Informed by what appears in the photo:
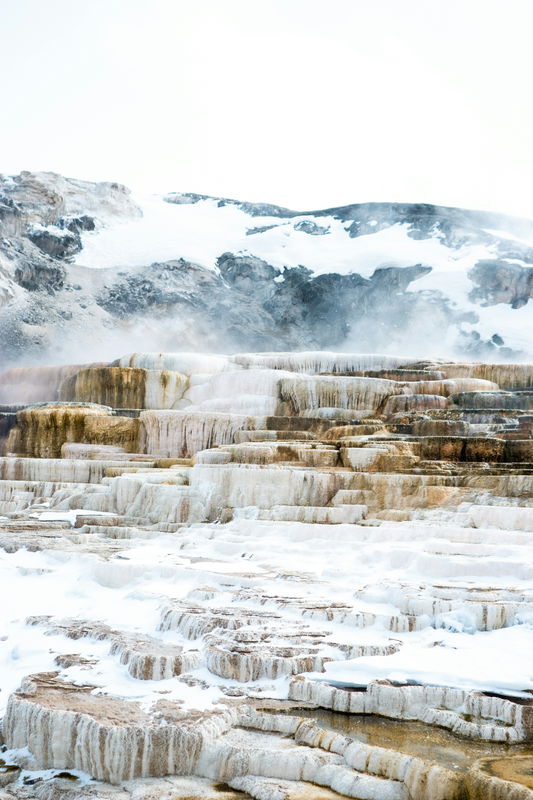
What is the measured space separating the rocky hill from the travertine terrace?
71.6ft

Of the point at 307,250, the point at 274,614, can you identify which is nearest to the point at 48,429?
the point at 274,614

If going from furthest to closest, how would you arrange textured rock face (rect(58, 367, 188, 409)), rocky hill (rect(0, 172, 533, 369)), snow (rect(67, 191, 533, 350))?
snow (rect(67, 191, 533, 350)) → rocky hill (rect(0, 172, 533, 369)) → textured rock face (rect(58, 367, 188, 409))

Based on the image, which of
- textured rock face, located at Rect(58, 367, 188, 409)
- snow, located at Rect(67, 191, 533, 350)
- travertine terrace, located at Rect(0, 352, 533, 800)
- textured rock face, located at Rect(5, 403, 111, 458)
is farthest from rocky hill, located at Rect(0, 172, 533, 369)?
travertine terrace, located at Rect(0, 352, 533, 800)

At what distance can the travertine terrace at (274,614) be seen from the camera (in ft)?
9.69

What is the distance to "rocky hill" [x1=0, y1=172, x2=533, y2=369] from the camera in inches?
1303

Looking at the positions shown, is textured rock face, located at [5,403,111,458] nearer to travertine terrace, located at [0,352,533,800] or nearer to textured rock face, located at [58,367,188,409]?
travertine terrace, located at [0,352,533,800]

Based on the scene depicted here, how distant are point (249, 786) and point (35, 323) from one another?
32463mm

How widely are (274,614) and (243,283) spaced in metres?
35.5

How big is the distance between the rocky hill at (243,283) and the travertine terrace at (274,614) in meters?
21.8

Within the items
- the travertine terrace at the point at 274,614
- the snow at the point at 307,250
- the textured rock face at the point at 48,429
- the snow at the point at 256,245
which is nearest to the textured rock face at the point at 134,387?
the textured rock face at the point at 48,429

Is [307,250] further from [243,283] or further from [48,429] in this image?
[48,429]

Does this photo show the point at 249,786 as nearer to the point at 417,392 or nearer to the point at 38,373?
the point at 417,392

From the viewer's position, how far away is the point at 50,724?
3143 millimetres

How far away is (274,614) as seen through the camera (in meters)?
4.71
